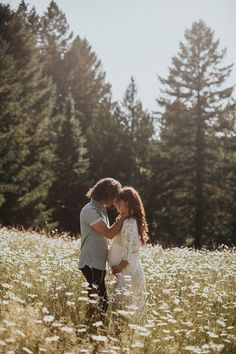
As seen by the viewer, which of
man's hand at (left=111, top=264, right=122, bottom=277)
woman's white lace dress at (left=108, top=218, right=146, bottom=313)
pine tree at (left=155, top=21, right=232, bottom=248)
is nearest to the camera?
woman's white lace dress at (left=108, top=218, right=146, bottom=313)

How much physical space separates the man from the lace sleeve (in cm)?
10

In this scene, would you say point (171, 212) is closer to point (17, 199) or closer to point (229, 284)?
point (17, 199)

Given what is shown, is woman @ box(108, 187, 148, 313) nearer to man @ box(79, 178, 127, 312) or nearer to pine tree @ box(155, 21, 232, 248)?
man @ box(79, 178, 127, 312)

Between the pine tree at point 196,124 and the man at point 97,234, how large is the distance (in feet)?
64.5

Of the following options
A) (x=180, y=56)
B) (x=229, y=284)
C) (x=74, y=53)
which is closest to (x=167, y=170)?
(x=180, y=56)

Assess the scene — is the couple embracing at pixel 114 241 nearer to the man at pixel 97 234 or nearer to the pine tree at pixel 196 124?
the man at pixel 97 234

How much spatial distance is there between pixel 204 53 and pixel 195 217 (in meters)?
10.3

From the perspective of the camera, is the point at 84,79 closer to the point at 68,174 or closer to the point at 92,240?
the point at 68,174

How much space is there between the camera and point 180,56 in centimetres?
2661

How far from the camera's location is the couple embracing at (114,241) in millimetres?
5922

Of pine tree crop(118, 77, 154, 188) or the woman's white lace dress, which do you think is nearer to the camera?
the woman's white lace dress

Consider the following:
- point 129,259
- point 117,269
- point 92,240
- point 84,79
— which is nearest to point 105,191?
point 92,240

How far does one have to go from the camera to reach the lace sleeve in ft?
19.7

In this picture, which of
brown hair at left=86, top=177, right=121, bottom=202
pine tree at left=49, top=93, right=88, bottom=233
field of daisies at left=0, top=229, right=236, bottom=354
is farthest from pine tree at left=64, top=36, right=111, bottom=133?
brown hair at left=86, top=177, right=121, bottom=202
